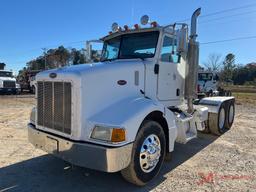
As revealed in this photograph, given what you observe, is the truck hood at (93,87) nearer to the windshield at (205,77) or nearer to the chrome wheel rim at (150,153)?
the chrome wheel rim at (150,153)

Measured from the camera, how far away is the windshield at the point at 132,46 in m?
5.50

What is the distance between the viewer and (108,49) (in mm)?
6273

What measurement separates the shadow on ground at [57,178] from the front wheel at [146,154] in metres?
0.18

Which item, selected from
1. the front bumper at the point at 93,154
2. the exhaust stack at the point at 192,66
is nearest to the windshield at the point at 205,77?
the exhaust stack at the point at 192,66

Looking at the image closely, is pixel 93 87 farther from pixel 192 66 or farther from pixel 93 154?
pixel 192 66

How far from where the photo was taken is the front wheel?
4258mm

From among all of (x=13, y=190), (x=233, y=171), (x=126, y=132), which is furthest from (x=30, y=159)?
(x=233, y=171)

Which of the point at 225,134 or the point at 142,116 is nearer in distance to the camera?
the point at 142,116

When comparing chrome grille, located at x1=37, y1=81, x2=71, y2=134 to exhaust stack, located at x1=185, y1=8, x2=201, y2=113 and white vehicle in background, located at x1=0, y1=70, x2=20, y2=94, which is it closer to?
exhaust stack, located at x1=185, y1=8, x2=201, y2=113

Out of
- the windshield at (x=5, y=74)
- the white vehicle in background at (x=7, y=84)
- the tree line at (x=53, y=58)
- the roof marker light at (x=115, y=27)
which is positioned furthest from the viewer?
the tree line at (x=53, y=58)

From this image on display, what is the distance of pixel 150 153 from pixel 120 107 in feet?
3.01

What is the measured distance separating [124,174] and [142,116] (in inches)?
37.4

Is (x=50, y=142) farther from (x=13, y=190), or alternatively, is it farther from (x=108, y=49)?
(x=108, y=49)

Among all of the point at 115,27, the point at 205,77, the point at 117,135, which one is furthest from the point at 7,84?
the point at 117,135
